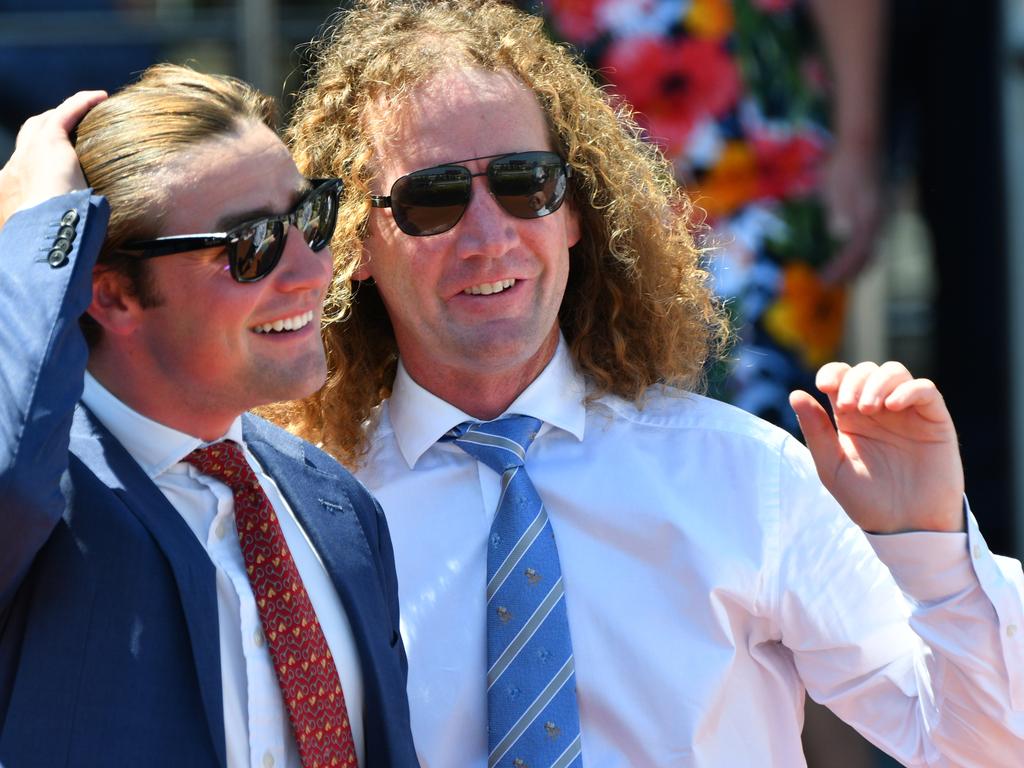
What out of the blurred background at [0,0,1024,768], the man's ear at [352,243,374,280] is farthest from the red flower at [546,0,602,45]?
the man's ear at [352,243,374,280]

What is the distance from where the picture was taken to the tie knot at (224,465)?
2.00 metres

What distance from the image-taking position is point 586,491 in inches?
96.0

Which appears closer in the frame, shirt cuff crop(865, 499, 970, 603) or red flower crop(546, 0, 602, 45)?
shirt cuff crop(865, 499, 970, 603)

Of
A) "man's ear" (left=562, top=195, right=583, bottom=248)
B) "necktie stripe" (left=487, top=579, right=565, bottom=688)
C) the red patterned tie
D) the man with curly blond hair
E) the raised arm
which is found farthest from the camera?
"man's ear" (left=562, top=195, right=583, bottom=248)

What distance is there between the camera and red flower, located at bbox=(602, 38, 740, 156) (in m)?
4.08

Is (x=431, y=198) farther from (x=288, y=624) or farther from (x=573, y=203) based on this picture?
(x=288, y=624)

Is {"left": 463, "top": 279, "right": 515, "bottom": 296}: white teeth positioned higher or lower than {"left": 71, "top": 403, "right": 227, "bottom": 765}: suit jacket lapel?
higher

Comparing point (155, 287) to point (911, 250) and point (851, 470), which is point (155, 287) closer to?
point (851, 470)

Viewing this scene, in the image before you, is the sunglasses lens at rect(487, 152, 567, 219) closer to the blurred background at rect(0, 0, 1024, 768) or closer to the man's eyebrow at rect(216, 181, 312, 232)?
the man's eyebrow at rect(216, 181, 312, 232)

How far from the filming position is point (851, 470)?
218cm

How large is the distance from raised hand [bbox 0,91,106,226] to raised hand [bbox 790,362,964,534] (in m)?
1.07

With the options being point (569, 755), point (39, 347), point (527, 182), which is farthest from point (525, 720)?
point (39, 347)

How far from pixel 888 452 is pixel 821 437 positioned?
0.10 meters

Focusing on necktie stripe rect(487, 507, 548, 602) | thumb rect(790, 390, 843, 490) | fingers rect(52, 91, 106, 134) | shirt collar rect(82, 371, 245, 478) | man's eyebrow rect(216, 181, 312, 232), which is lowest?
necktie stripe rect(487, 507, 548, 602)
